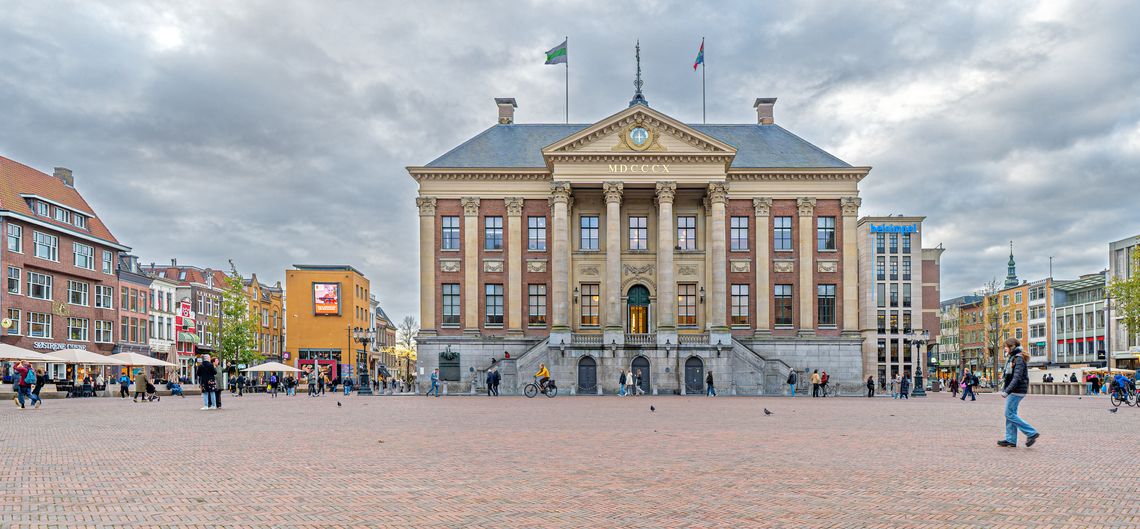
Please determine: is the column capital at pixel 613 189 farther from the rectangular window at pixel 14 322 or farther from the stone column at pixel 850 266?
the rectangular window at pixel 14 322

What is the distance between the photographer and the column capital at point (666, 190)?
188 ft

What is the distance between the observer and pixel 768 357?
197ft

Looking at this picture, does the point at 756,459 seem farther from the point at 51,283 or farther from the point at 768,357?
the point at 51,283

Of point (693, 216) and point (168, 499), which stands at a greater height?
point (693, 216)

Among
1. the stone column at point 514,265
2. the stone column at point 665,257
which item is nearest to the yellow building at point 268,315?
the stone column at point 514,265

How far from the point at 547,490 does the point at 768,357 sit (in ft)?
165

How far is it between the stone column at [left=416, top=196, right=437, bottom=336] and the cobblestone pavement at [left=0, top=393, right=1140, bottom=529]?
39036 millimetres

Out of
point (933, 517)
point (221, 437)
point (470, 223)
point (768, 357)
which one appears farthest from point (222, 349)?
point (933, 517)

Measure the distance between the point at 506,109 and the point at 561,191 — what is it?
45.2ft

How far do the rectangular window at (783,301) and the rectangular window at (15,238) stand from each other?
50.1 m

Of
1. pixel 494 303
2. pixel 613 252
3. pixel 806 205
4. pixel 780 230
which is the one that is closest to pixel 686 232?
pixel 780 230

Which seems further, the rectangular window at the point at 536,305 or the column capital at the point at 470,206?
the rectangular window at the point at 536,305

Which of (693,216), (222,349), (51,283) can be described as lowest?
(222,349)

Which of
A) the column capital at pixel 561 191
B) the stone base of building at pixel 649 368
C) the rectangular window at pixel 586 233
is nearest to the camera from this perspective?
the stone base of building at pixel 649 368
